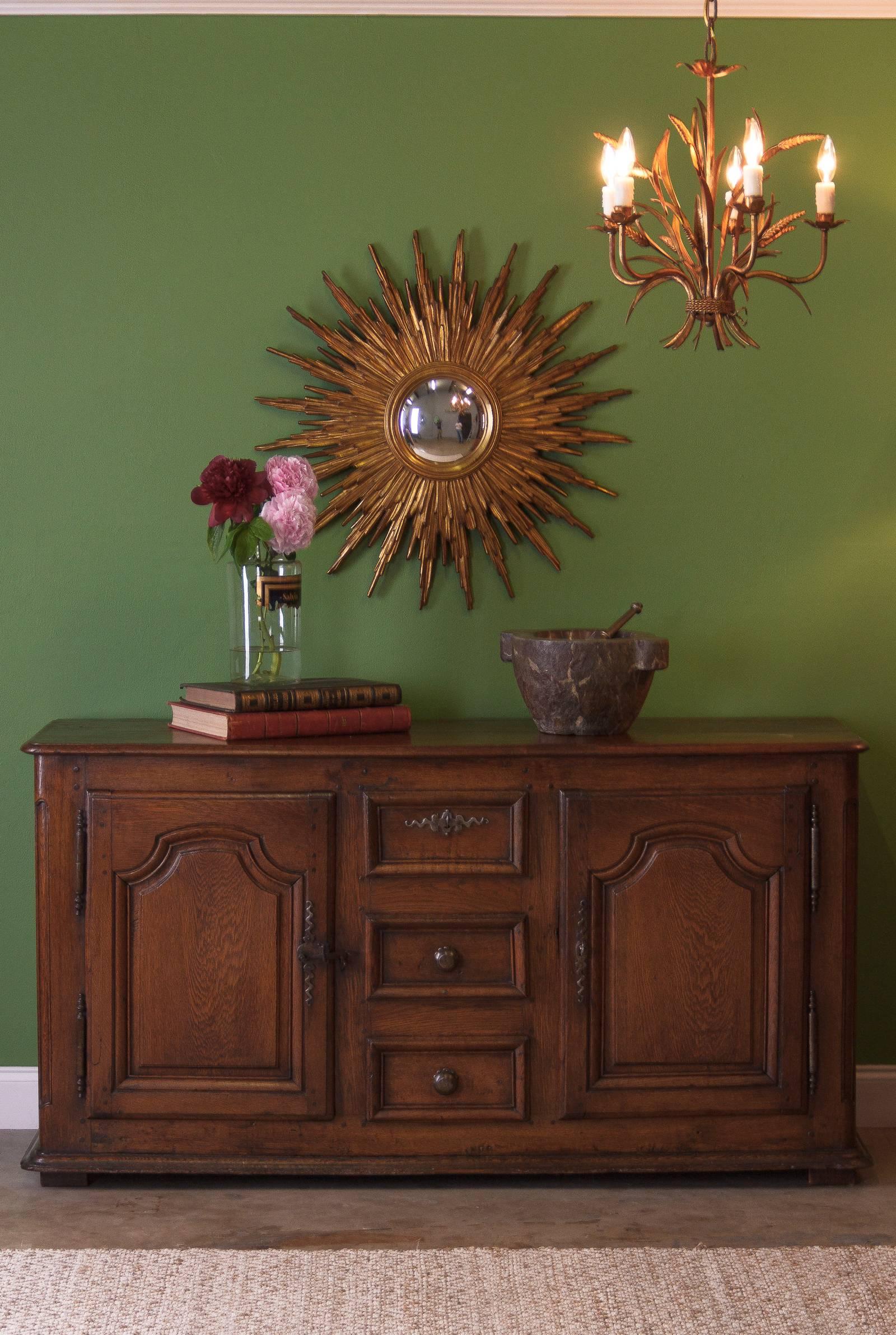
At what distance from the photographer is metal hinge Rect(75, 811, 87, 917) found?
239cm

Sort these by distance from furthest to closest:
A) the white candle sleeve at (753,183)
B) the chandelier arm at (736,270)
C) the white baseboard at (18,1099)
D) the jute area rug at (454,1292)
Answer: the white baseboard at (18,1099) < the jute area rug at (454,1292) < the chandelier arm at (736,270) < the white candle sleeve at (753,183)

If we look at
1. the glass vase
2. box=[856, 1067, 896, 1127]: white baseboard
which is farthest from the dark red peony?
box=[856, 1067, 896, 1127]: white baseboard

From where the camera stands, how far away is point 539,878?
2.40 metres

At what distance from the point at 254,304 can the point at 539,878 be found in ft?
4.52

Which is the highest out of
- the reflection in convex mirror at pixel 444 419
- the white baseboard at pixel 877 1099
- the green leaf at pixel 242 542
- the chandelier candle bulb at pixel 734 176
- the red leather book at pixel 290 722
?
the chandelier candle bulb at pixel 734 176

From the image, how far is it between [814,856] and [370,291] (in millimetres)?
1510

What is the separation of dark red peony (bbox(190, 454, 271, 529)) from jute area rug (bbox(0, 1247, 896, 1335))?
1361 mm

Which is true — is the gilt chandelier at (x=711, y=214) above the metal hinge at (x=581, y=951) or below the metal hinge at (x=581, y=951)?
above

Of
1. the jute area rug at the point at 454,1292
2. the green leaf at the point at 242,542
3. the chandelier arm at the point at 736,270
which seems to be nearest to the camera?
the chandelier arm at the point at 736,270

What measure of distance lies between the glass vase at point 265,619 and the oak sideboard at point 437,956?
24 centimetres

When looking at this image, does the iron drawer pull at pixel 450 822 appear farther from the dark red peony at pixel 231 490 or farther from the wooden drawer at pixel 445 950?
the dark red peony at pixel 231 490

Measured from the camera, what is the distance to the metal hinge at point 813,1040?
241cm

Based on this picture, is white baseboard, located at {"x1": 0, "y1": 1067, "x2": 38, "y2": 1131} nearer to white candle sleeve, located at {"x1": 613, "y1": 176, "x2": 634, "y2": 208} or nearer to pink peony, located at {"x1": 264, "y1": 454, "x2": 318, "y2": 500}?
pink peony, located at {"x1": 264, "y1": 454, "x2": 318, "y2": 500}

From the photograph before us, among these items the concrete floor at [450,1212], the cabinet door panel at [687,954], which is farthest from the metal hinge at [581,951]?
the concrete floor at [450,1212]
